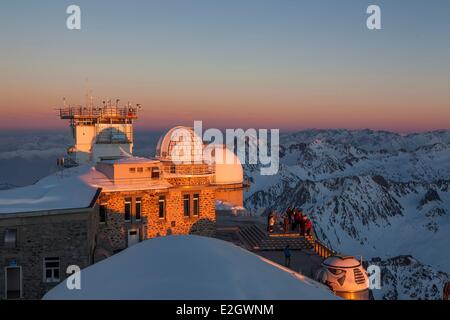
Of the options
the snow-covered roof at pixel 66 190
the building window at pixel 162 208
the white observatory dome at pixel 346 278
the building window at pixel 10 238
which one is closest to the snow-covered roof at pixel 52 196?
the snow-covered roof at pixel 66 190

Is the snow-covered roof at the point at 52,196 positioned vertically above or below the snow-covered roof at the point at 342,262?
above

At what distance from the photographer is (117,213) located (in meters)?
27.9

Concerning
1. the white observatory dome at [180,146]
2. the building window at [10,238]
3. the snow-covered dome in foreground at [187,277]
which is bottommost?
the building window at [10,238]

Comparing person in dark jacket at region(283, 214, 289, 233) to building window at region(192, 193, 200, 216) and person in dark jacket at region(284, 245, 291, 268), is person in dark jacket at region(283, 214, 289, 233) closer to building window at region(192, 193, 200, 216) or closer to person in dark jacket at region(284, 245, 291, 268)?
building window at region(192, 193, 200, 216)

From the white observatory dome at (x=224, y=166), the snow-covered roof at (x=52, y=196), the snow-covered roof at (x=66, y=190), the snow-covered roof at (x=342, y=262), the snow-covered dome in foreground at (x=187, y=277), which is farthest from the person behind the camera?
the white observatory dome at (x=224, y=166)

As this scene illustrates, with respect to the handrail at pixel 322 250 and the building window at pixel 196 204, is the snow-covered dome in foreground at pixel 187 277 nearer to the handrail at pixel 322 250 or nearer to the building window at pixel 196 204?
the handrail at pixel 322 250

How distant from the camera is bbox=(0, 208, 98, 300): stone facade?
19.6 metres

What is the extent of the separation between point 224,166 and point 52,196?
2231cm

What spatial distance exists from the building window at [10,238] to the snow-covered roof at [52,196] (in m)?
0.84

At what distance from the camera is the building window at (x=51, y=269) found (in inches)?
792

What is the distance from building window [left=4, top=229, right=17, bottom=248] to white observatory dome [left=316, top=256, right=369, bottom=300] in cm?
1224

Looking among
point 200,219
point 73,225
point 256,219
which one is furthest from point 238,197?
Answer: point 73,225

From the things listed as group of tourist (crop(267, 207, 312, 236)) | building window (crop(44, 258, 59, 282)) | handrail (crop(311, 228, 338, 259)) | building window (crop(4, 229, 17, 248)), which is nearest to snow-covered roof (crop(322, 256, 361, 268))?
handrail (crop(311, 228, 338, 259))
